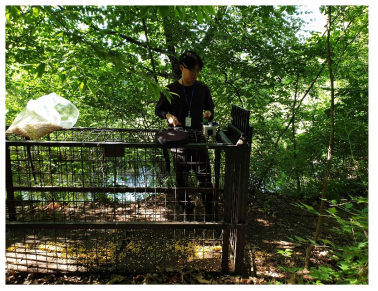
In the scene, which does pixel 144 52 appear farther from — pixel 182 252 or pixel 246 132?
pixel 182 252

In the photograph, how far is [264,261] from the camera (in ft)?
9.67

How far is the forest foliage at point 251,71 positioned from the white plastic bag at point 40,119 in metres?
1.37

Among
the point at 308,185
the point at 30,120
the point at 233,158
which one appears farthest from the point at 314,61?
the point at 30,120

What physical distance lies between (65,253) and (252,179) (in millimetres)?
3408

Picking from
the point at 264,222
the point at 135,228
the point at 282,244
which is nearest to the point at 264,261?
the point at 282,244

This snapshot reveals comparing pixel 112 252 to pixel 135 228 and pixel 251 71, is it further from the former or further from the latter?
pixel 251 71

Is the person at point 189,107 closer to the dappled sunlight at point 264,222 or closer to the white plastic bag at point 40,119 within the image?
the dappled sunlight at point 264,222

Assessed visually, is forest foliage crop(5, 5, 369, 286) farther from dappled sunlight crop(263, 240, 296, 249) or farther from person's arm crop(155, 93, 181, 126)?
dappled sunlight crop(263, 240, 296, 249)

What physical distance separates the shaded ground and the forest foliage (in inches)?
38.7

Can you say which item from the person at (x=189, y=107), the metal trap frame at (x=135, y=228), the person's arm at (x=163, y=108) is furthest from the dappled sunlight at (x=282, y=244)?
the person's arm at (x=163, y=108)

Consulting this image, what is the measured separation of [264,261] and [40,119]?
2.77 m

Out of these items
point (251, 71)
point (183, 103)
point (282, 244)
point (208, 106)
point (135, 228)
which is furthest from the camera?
point (251, 71)

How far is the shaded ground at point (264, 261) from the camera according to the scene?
2.61m

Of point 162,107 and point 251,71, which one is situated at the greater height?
point 251,71
